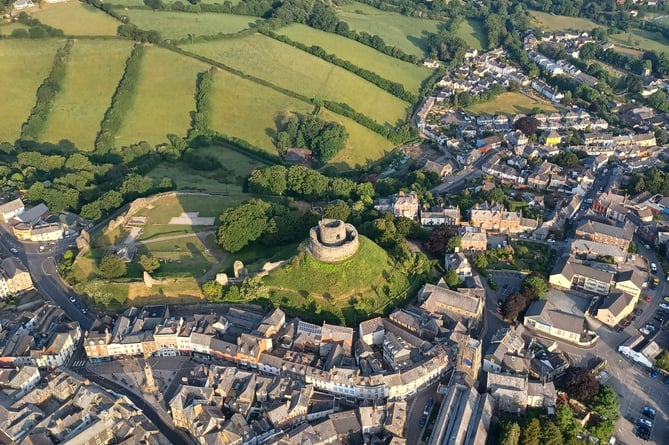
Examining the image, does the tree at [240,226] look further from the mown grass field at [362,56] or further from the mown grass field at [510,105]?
the mown grass field at [362,56]

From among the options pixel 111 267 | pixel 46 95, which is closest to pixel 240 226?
pixel 111 267

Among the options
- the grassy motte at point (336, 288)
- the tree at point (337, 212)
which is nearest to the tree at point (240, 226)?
the grassy motte at point (336, 288)

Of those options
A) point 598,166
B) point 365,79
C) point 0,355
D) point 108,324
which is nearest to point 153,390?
point 108,324

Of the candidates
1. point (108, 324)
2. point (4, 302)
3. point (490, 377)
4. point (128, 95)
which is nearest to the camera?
point (490, 377)

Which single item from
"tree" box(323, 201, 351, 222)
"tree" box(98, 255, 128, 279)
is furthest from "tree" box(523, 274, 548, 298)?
"tree" box(98, 255, 128, 279)

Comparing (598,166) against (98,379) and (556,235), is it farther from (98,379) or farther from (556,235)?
(98,379)
